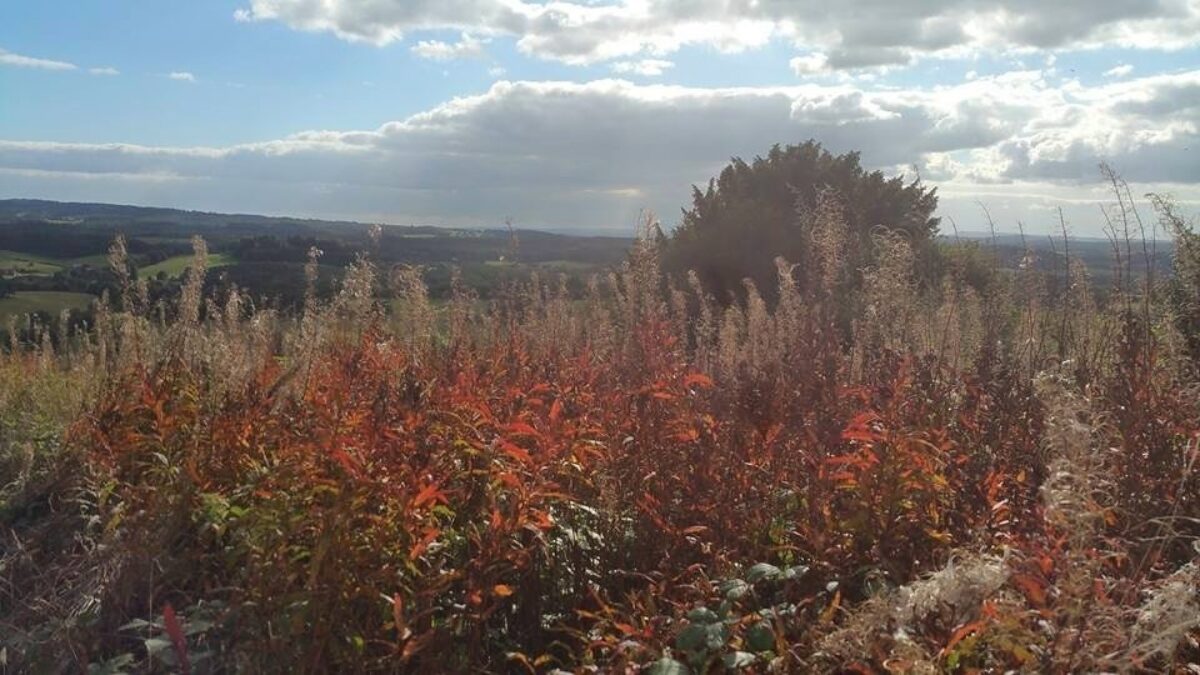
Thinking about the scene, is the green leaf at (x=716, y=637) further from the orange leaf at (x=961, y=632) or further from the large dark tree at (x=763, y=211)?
the large dark tree at (x=763, y=211)

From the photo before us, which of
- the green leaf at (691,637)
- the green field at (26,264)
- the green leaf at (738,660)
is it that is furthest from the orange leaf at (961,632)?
the green field at (26,264)

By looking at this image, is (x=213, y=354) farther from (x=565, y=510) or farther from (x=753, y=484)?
(x=753, y=484)

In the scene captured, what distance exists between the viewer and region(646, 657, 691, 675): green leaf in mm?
2349

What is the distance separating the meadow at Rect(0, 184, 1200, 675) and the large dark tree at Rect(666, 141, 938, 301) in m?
13.1

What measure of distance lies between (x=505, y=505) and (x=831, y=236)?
1.92 metres

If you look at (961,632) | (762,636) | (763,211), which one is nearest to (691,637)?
(762,636)

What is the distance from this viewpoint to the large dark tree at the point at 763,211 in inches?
735

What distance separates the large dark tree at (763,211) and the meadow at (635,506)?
1315cm

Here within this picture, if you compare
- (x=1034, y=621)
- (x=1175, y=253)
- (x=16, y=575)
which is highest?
(x=1175, y=253)

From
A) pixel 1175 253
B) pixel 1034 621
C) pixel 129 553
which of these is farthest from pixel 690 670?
pixel 1175 253

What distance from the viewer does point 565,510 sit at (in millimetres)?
3475

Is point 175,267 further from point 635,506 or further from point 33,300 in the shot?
point 33,300

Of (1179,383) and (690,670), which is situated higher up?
(1179,383)

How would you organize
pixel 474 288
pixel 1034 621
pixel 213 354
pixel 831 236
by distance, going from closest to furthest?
pixel 1034 621 < pixel 831 236 < pixel 213 354 < pixel 474 288
